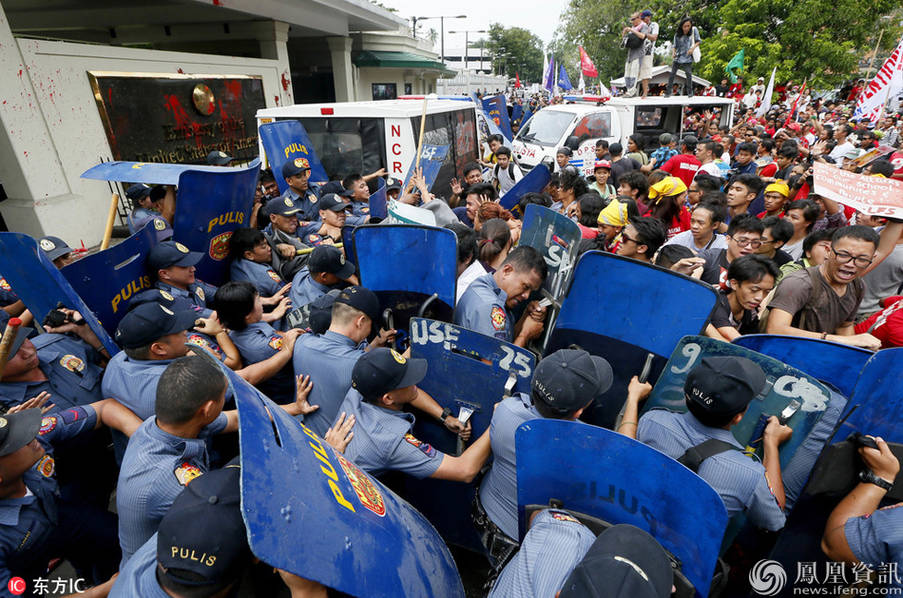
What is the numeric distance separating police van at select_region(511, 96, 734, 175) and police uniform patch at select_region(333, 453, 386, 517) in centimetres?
770

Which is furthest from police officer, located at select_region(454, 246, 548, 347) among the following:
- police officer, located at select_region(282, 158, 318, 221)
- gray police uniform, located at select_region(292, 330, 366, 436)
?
police officer, located at select_region(282, 158, 318, 221)

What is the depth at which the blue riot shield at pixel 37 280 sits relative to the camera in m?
2.19

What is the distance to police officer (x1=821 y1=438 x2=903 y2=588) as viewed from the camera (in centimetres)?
147

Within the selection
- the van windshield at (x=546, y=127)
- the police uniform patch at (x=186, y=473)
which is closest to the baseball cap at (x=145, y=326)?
the police uniform patch at (x=186, y=473)

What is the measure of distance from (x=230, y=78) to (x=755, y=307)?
8.98 metres

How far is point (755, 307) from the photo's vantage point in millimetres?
2859

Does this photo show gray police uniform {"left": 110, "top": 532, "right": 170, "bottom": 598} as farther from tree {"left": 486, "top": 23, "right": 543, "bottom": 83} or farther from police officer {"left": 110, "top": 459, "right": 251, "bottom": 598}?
tree {"left": 486, "top": 23, "right": 543, "bottom": 83}

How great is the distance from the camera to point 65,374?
2.30m

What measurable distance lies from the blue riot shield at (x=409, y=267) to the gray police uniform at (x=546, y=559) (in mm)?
1596

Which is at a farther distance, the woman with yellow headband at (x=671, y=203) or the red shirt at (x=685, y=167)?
the red shirt at (x=685, y=167)

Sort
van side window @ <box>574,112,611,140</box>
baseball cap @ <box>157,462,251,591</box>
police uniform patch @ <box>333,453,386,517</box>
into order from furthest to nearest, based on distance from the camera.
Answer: van side window @ <box>574,112,611,140</box>
police uniform patch @ <box>333,453,386,517</box>
baseball cap @ <box>157,462,251,591</box>

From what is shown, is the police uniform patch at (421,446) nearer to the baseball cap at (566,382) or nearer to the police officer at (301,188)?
the baseball cap at (566,382)

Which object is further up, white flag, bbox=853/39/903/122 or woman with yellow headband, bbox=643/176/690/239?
white flag, bbox=853/39/903/122

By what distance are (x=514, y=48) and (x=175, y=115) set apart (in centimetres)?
7038
